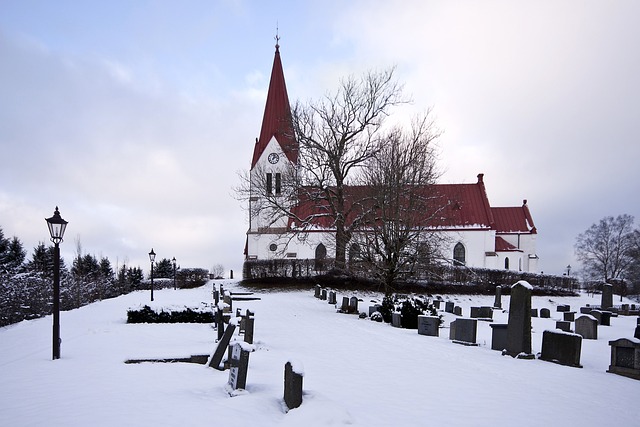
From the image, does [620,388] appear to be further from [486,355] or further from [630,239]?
[630,239]

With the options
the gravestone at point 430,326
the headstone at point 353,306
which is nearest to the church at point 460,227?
the headstone at point 353,306

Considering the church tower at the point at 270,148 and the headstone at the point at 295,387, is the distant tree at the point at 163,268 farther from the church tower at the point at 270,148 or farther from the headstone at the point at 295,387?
the headstone at the point at 295,387

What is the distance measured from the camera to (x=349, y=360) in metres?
9.52

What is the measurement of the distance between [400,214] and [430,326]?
6809mm

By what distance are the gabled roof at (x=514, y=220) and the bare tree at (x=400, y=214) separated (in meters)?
26.1

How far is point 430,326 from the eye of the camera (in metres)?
14.0

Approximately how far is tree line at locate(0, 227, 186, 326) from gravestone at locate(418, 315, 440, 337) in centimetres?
1718

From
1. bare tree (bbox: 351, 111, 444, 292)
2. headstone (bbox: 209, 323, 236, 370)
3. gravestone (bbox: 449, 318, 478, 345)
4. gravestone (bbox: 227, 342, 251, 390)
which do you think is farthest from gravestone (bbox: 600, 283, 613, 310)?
gravestone (bbox: 227, 342, 251, 390)

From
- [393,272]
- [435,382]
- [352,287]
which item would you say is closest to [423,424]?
[435,382]

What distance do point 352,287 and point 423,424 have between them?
1044 inches

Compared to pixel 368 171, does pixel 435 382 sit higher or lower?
lower

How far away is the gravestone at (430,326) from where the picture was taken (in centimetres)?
1394

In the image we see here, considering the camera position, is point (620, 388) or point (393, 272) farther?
point (393, 272)

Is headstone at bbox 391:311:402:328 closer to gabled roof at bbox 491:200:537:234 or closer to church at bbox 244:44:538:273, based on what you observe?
church at bbox 244:44:538:273
